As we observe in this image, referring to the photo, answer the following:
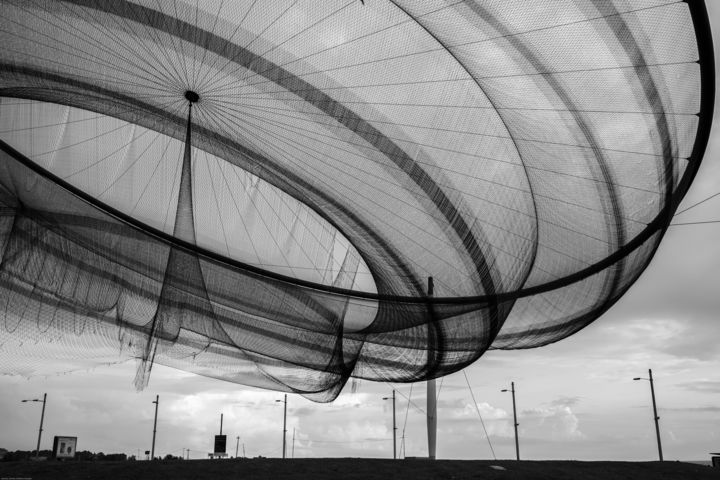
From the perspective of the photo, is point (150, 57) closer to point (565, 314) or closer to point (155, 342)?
point (155, 342)

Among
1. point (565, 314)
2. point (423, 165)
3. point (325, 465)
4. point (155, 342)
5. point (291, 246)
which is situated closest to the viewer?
point (155, 342)

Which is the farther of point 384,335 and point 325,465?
point 325,465

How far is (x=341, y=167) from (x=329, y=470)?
996 cm

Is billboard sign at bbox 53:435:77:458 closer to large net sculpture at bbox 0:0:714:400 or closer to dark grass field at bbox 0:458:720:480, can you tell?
dark grass field at bbox 0:458:720:480

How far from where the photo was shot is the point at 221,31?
15.6m

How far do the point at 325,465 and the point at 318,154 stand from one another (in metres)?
10.7

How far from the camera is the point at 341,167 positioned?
18406 mm

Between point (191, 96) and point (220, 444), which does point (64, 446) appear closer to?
point (220, 444)

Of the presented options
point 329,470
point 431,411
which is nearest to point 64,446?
point 329,470

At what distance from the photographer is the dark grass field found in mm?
21312

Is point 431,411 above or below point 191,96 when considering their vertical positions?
below

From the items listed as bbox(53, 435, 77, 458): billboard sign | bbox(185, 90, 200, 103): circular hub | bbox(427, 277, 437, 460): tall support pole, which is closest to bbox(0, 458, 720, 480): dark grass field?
bbox(427, 277, 437, 460): tall support pole

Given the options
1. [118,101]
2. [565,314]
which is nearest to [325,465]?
[565,314]

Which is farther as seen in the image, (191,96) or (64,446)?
(64,446)
